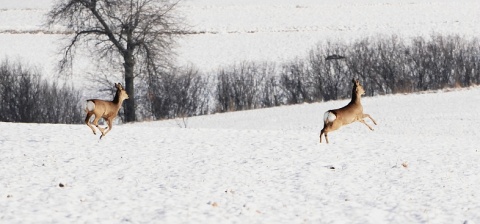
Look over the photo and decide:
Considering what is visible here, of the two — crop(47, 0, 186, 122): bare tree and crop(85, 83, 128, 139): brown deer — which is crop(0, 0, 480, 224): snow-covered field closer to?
crop(85, 83, 128, 139): brown deer

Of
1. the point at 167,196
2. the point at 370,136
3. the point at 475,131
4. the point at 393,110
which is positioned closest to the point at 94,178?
the point at 167,196

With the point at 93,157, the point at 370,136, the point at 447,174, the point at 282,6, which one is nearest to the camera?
the point at 447,174

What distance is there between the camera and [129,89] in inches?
2068

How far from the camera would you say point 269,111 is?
181 feet

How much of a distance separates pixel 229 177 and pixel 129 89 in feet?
115

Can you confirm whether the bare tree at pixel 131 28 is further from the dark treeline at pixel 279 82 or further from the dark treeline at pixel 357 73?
the dark treeline at pixel 357 73

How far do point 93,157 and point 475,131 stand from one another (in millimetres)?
25907

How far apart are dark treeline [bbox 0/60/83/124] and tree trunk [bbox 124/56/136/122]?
4955 mm

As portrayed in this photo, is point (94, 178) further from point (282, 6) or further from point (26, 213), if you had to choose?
point (282, 6)

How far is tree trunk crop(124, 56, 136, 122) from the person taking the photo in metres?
50.9

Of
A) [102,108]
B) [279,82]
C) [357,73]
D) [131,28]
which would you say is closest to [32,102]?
[131,28]

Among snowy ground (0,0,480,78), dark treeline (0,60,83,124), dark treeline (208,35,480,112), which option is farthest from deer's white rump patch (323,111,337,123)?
snowy ground (0,0,480,78)

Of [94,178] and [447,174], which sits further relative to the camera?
[447,174]

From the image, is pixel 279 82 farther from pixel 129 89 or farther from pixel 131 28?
pixel 131 28
